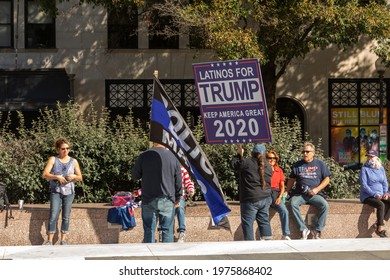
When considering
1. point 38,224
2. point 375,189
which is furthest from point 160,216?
point 375,189

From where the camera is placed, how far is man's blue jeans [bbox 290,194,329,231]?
13.7m

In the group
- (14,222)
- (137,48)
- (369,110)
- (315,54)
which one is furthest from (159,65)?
(14,222)

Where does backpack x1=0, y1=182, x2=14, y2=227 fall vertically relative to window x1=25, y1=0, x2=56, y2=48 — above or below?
below

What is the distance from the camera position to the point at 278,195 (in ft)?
44.4

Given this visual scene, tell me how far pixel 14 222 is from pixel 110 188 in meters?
2.58

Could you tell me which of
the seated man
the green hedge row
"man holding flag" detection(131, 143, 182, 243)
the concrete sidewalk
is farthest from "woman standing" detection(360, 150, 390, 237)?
"man holding flag" detection(131, 143, 182, 243)

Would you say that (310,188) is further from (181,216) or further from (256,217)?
(181,216)

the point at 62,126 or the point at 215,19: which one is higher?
the point at 215,19

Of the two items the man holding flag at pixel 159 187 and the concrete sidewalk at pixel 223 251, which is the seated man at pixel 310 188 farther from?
the man holding flag at pixel 159 187

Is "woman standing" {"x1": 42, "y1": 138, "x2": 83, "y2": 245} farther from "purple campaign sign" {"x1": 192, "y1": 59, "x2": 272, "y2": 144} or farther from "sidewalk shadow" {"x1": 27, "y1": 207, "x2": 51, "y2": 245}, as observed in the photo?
"purple campaign sign" {"x1": 192, "y1": 59, "x2": 272, "y2": 144}

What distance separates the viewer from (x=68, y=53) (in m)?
28.1

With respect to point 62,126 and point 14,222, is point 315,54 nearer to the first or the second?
point 62,126

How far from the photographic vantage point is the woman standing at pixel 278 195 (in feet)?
44.2

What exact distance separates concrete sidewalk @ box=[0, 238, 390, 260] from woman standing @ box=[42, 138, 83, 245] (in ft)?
4.86
